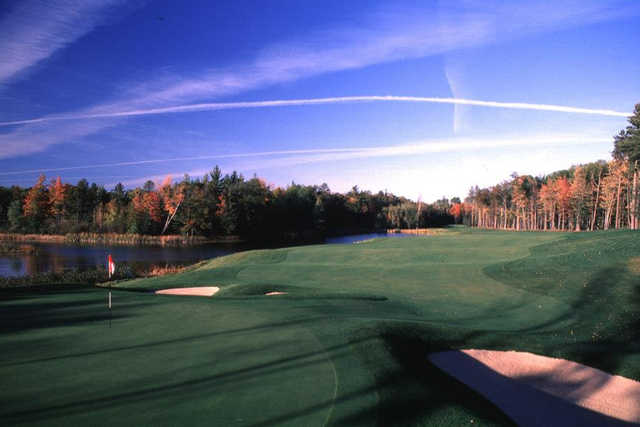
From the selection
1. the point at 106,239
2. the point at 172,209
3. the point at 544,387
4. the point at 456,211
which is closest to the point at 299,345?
the point at 544,387

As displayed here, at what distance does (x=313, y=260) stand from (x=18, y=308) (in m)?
18.9

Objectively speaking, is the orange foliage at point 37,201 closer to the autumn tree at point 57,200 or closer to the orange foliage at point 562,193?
the autumn tree at point 57,200

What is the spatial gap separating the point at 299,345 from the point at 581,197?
7681 centimetres

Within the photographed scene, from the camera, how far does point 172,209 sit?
76.4 metres

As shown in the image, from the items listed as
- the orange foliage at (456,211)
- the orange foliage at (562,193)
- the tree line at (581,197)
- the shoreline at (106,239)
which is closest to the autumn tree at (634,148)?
the tree line at (581,197)

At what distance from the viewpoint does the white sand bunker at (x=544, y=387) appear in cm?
639

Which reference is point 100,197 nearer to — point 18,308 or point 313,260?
point 313,260

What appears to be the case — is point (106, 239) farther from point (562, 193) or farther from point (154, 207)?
point (562, 193)

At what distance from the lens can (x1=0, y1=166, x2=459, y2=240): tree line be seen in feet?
247

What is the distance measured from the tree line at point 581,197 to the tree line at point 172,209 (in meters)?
41.8

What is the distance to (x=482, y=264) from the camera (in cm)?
2072

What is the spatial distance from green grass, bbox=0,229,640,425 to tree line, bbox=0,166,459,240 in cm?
6348

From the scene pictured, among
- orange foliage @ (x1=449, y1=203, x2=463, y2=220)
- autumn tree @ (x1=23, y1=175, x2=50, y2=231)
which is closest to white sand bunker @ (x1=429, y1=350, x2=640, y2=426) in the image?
autumn tree @ (x1=23, y1=175, x2=50, y2=231)

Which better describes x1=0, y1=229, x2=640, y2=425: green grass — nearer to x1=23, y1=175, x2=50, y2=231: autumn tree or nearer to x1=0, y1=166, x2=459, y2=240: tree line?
x1=0, y1=166, x2=459, y2=240: tree line
